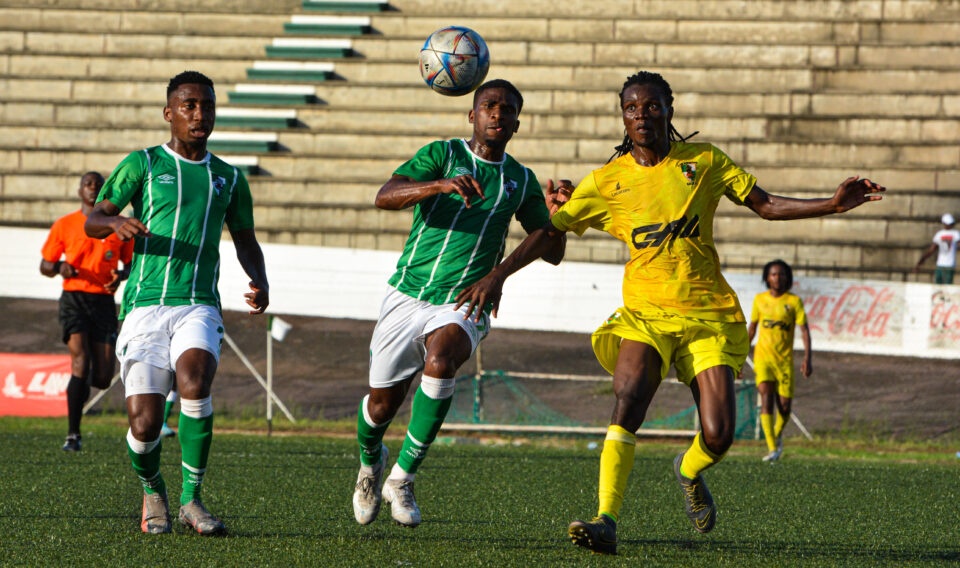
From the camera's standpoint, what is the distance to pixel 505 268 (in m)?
5.95

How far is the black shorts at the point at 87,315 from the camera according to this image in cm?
1084

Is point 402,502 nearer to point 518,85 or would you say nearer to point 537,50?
point 518,85

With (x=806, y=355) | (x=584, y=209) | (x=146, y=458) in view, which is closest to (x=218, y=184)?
(x=146, y=458)

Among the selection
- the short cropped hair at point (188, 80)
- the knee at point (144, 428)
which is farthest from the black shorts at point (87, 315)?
the knee at point (144, 428)

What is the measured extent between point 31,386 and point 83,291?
4491mm

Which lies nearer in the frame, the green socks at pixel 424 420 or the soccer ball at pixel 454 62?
the green socks at pixel 424 420

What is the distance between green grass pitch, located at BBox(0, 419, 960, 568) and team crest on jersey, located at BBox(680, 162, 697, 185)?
1.81m

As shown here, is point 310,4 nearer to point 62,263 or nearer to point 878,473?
point 62,263

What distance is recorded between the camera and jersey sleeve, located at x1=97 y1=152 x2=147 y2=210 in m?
5.98

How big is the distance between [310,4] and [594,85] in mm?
6798

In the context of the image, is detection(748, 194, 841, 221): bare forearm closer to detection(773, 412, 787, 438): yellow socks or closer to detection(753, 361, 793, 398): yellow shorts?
detection(773, 412, 787, 438): yellow socks

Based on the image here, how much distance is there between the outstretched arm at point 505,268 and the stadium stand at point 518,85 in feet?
48.1

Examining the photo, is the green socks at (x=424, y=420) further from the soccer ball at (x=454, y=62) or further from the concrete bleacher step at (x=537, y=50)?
the concrete bleacher step at (x=537, y=50)

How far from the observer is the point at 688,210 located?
19.1 ft
